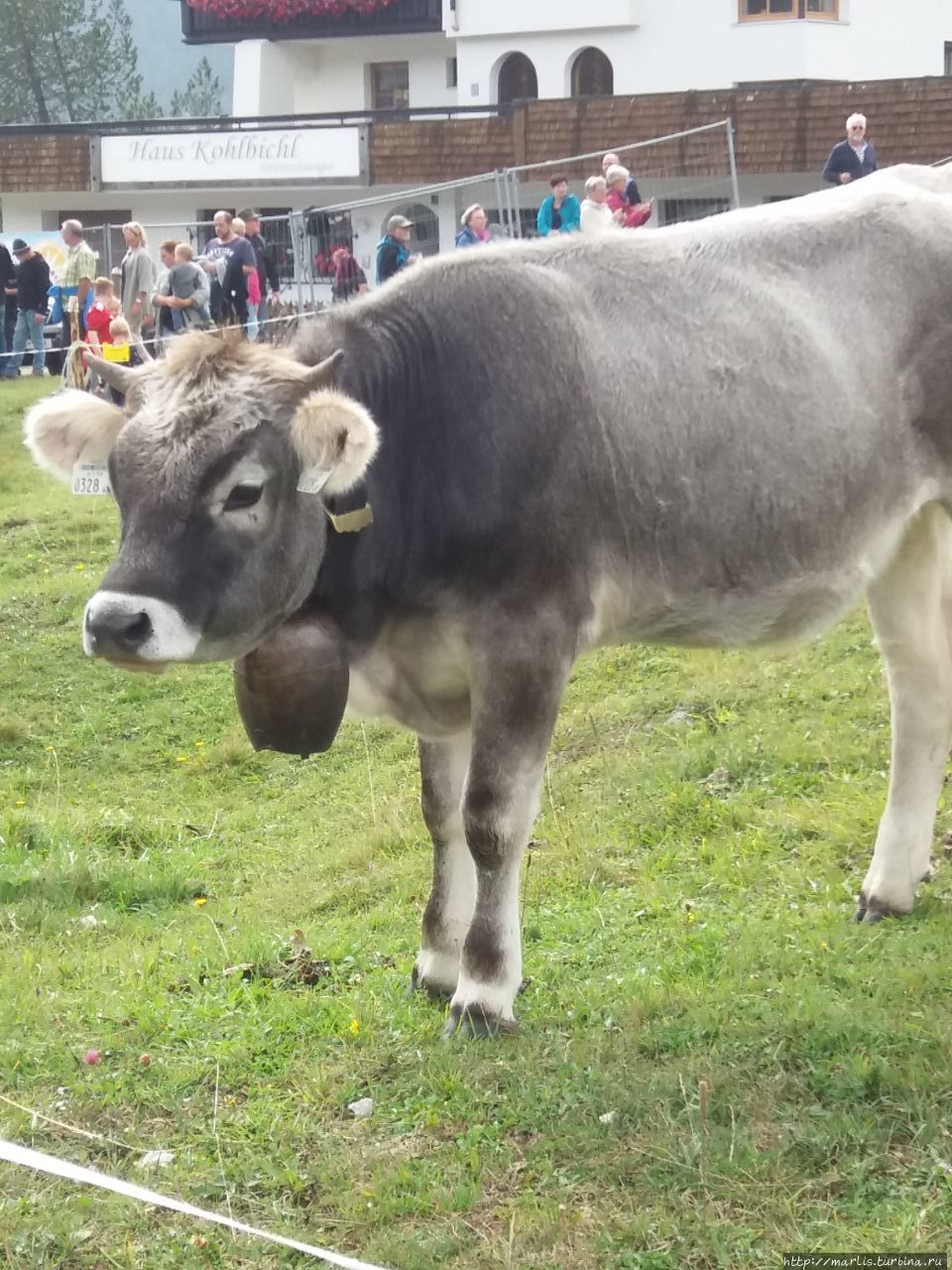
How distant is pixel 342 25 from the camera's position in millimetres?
49781

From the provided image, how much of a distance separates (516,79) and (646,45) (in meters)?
3.97

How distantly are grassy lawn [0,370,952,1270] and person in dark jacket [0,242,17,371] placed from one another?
729 inches

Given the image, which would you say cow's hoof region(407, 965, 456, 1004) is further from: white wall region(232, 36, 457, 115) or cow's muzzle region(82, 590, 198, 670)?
white wall region(232, 36, 457, 115)

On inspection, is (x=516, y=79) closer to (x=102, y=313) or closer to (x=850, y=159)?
(x=850, y=159)

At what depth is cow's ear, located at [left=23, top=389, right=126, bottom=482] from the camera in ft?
17.1

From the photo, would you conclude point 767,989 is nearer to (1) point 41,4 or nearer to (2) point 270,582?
(2) point 270,582

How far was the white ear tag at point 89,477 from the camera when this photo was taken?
205 inches

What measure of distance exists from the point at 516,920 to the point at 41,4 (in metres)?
83.8

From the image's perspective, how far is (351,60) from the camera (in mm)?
51531

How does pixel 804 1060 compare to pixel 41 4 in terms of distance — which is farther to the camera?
pixel 41 4

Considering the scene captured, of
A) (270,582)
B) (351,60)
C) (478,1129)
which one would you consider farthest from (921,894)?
(351,60)

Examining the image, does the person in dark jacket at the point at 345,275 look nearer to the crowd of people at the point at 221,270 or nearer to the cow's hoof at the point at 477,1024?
the crowd of people at the point at 221,270

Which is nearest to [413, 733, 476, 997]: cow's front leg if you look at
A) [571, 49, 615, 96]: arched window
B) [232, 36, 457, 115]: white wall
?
[571, 49, 615, 96]: arched window

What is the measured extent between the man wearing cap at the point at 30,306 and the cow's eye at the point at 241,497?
2193cm
